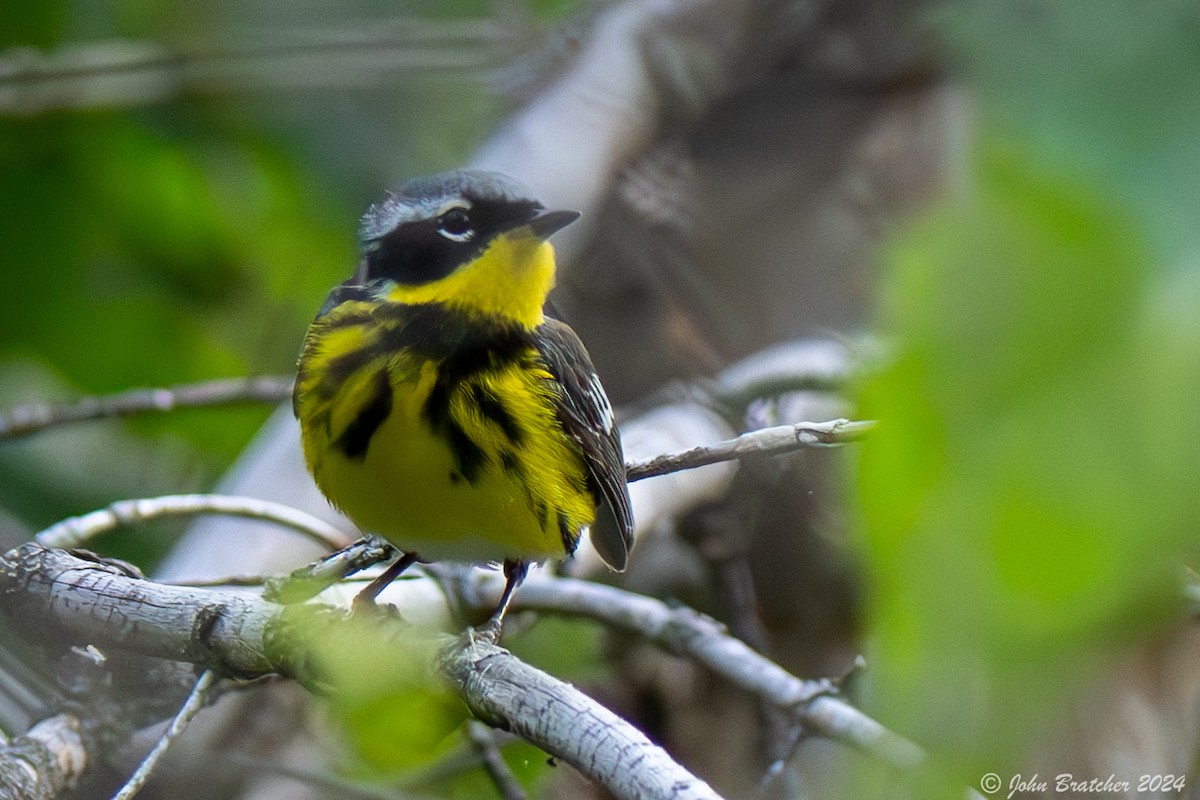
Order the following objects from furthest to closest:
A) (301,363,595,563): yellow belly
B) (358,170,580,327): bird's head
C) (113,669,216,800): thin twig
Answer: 1. (358,170,580,327): bird's head
2. (301,363,595,563): yellow belly
3. (113,669,216,800): thin twig

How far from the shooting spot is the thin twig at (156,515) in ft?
7.49

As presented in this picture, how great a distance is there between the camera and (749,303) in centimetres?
472

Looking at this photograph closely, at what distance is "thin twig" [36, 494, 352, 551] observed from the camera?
89.9 inches

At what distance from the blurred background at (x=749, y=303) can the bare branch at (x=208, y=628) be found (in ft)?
0.45

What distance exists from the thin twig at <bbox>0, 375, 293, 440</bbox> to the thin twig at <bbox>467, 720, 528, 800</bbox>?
88cm

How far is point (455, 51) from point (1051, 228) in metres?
4.50

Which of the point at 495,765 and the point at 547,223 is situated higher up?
the point at 547,223

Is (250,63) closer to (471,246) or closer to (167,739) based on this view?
(471,246)

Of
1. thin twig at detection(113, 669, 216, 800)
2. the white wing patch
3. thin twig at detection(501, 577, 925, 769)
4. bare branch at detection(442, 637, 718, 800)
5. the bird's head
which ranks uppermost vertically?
the bird's head

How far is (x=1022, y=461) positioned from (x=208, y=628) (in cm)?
133

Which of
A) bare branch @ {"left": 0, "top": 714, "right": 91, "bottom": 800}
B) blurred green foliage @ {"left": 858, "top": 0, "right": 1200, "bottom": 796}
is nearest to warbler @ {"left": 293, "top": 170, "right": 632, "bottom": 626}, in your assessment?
bare branch @ {"left": 0, "top": 714, "right": 91, "bottom": 800}

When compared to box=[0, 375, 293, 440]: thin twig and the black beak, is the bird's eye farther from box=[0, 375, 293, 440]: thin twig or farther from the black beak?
box=[0, 375, 293, 440]: thin twig

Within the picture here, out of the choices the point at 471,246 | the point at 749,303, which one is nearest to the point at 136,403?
the point at 471,246

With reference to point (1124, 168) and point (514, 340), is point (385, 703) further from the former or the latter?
point (1124, 168)
